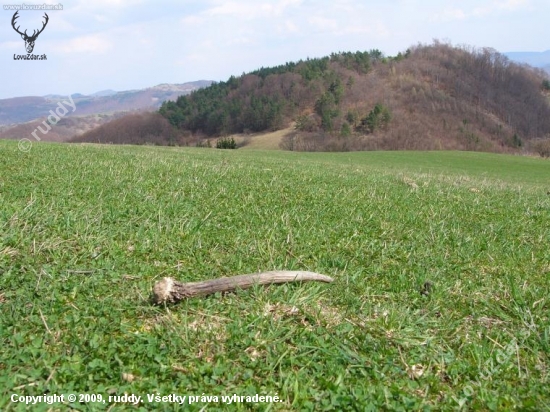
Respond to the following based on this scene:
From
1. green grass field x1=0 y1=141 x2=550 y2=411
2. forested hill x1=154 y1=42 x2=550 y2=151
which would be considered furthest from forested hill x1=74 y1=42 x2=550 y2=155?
green grass field x1=0 y1=141 x2=550 y2=411

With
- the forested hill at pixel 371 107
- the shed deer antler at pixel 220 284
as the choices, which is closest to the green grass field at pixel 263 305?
the shed deer antler at pixel 220 284

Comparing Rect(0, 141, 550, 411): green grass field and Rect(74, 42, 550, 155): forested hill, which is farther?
Rect(74, 42, 550, 155): forested hill

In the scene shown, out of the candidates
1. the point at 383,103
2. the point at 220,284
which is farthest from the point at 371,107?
→ the point at 220,284

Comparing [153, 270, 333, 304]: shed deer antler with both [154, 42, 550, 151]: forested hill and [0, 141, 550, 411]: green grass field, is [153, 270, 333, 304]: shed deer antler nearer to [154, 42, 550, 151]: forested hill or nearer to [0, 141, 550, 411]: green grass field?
[0, 141, 550, 411]: green grass field

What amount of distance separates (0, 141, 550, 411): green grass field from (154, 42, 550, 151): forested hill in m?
98.9

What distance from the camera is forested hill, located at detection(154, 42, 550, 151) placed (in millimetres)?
127938

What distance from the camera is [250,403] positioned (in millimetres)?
3059

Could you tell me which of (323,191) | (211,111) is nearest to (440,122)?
(211,111)

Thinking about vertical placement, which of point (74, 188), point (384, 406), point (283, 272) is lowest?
point (384, 406)

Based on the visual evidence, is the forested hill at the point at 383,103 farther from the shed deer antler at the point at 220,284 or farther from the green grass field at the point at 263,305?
the shed deer antler at the point at 220,284

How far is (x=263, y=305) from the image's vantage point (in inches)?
163

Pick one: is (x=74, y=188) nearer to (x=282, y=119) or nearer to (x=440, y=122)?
(x=282, y=119)

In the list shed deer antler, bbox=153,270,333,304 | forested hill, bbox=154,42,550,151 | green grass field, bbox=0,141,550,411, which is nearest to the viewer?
green grass field, bbox=0,141,550,411

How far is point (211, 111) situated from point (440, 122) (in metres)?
66.3
